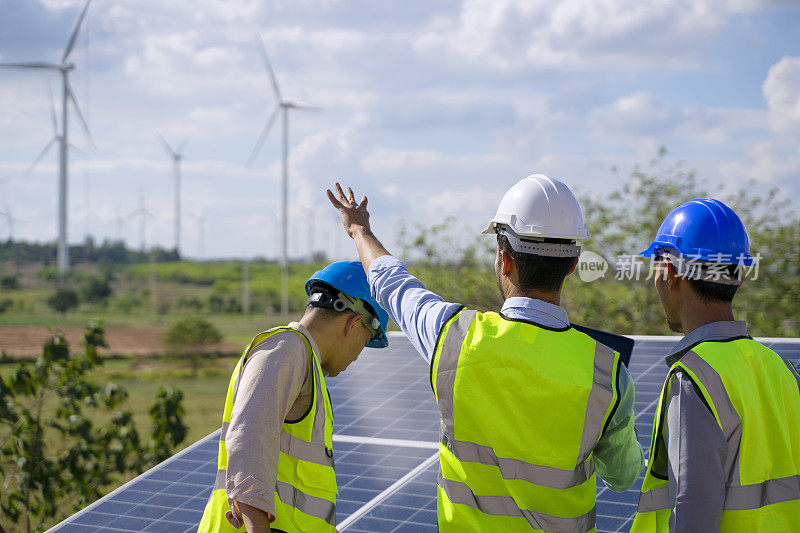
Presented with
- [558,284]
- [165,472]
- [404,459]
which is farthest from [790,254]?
[558,284]

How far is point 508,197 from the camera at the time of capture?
3.12 metres

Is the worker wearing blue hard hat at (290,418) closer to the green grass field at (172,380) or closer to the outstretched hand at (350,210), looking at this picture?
the outstretched hand at (350,210)

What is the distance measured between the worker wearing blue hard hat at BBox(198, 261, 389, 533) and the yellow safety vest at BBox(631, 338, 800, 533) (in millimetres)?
1243

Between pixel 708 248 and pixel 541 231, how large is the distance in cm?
60

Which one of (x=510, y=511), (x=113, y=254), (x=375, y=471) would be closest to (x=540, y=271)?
(x=510, y=511)

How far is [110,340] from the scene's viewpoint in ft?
143

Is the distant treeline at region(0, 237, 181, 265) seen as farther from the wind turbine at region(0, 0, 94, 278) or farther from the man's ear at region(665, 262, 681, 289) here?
the man's ear at region(665, 262, 681, 289)

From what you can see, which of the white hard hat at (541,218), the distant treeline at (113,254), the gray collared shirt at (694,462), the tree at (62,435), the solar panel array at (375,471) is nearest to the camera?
the gray collared shirt at (694,462)

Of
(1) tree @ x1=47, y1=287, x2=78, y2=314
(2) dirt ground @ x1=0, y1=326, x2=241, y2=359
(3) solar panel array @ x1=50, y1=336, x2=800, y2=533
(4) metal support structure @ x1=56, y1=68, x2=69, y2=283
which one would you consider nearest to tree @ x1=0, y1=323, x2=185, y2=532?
(3) solar panel array @ x1=50, y1=336, x2=800, y2=533

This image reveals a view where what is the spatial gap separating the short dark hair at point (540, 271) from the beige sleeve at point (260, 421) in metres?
0.89

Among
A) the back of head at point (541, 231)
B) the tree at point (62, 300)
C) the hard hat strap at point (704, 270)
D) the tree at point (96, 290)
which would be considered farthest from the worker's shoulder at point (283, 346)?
the tree at point (96, 290)

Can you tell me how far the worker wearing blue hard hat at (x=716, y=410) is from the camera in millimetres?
2523

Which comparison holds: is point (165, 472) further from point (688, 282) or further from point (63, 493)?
point (63, 493)

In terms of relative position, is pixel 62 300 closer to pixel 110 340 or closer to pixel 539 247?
pixel 110 340
